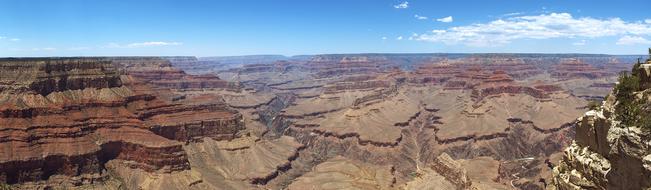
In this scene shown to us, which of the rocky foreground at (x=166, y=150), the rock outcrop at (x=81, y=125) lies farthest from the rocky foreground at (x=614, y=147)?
the rock outcrop at (x=81, y=125)

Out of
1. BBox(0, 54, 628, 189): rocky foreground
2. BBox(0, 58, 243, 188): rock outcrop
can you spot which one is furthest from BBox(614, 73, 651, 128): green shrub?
BBox(0, 58, 243, 188): rock outcrop

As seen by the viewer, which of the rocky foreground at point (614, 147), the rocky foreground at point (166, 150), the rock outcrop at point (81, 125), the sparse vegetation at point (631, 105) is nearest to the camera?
the rocky foreground at point (614, 147)

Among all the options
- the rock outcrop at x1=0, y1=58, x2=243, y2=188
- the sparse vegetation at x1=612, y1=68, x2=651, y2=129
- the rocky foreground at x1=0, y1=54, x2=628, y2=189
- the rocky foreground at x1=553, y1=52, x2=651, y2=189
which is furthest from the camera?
the rocky foreground at x1=0, y1=54, x2=628, y2=189

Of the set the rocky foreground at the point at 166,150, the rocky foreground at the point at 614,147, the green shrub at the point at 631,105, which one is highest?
the green shrub at the point at 631,105

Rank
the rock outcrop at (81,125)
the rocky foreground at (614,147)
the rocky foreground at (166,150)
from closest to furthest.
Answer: the rocky foreground at (614,147), the rock outcrop at (81,125), the rocky foreground at (166,150)

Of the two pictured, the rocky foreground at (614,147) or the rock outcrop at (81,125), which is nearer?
the rocky foreground at (614,147)

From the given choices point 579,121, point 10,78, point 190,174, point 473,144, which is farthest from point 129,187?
point 473,144

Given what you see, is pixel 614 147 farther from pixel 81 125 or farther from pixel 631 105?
pixel 81 125

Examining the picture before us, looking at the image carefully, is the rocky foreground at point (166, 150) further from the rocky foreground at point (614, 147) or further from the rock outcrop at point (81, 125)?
the rocky foreground at point (614, 147)

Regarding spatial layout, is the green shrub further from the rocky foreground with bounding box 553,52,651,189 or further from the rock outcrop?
the rock outcrop

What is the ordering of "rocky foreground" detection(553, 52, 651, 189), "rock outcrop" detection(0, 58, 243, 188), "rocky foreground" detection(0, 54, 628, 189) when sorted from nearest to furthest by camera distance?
"rocky foreground" detection(553, 52, 651, 189) → "rock outcrop" detection(0, 58, 243, 188) → "rocky foreground" detection(0, 54, 628, 189)

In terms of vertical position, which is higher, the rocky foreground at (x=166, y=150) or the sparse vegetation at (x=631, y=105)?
the sparse vegetation at (x=631, y=105)
